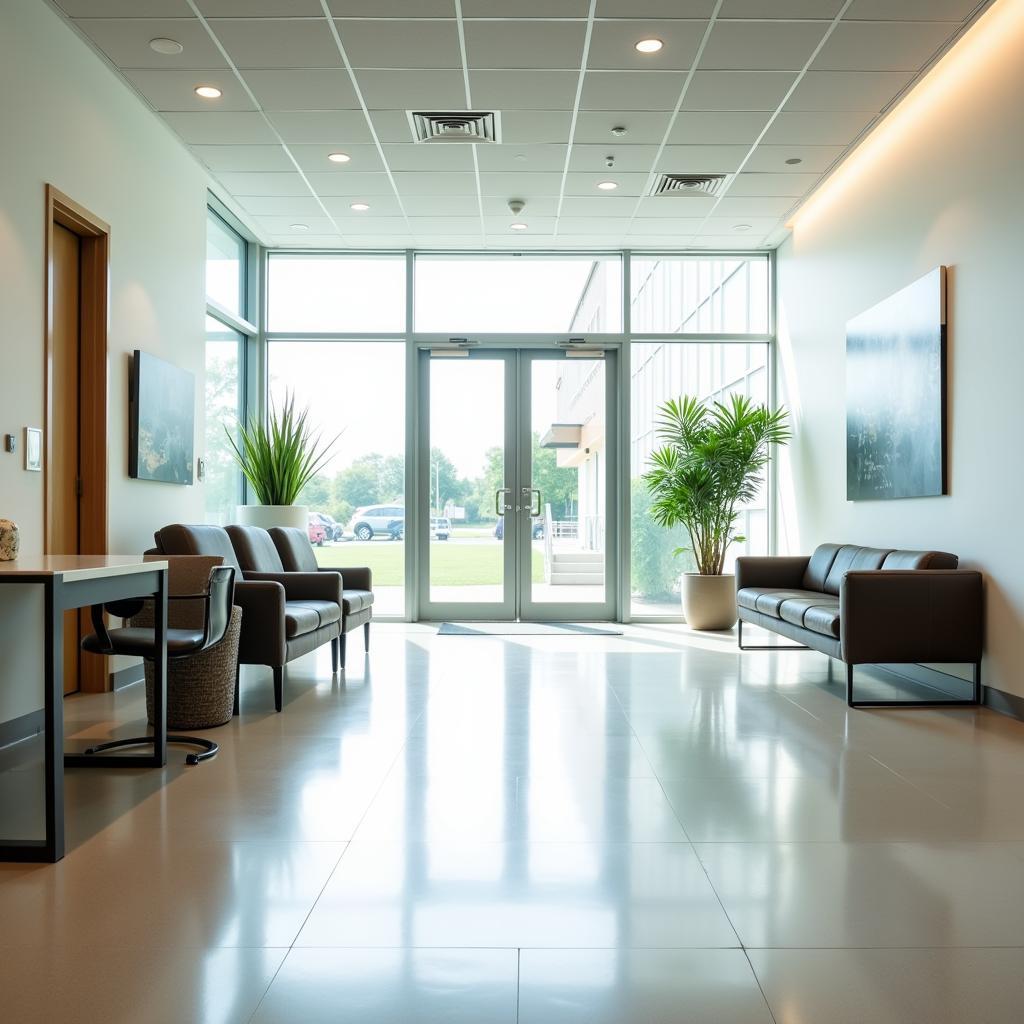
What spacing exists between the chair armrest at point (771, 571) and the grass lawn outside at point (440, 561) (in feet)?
7.32

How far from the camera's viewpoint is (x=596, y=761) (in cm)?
342

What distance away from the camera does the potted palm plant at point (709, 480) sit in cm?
750

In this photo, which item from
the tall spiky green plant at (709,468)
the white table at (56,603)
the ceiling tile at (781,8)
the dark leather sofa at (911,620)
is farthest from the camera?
the tall spiky green plant at (709,468)

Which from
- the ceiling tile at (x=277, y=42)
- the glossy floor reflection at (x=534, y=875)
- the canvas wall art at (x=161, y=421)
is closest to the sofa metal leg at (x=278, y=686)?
the glossy floor reflection at (x=534, y=875)

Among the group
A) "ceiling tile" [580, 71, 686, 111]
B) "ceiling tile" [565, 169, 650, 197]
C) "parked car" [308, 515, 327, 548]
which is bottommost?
"parked car" [308, 515, 327, 548]

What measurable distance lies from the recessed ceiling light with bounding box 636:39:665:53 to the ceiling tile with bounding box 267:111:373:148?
1743 mm

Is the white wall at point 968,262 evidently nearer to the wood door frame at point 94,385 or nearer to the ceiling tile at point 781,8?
the ceiling tile at point 781,8

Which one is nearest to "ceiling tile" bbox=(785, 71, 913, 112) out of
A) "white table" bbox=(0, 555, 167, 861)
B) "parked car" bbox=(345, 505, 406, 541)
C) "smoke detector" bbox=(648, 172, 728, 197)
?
"smoke detector" bbox=(648, 172, 728, 197)

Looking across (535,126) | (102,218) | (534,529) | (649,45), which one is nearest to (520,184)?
(535,126)

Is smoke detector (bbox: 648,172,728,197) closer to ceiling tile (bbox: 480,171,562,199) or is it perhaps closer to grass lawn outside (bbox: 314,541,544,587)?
ceiling tile (bbox: 480,171,562,199)

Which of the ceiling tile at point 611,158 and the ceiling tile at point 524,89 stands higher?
the ceiling tile at point 611,158

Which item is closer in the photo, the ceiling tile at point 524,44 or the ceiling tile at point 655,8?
the ceiling tile at point 655,8

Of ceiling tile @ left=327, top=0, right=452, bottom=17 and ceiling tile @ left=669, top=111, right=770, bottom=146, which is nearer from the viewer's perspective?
ceiling tile @ left=327, top=0, right=452, bottom=17

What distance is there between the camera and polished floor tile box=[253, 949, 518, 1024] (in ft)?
5.40
